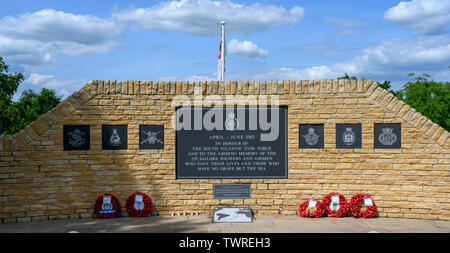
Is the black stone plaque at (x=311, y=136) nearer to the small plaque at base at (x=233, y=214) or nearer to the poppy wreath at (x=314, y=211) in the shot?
the poppy wreath at (x=314, y=211)

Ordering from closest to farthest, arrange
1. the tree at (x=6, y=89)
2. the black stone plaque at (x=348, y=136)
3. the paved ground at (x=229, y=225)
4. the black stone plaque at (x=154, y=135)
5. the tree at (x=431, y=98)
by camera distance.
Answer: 1. the paved ground at (x=229, y=225)
2. the black stone plaque at (x=348, y=136)
3. the black stone plaque at (x=154, y=135)
4. the tree at (x=6, y=89)
5. the tree at (x=431, y=98)

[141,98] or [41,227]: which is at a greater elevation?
[141,98]

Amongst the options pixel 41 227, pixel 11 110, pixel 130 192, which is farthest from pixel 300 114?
pixel 11 110

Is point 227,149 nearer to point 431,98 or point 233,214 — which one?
point 233,214

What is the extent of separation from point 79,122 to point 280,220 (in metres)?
5.03

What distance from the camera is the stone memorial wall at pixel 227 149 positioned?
→ 920 centimetres

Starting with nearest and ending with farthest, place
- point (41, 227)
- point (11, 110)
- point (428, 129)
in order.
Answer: point (41, 227)
point (428, 129)
point (11, 110)

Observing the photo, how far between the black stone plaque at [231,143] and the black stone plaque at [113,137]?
1.25 metres

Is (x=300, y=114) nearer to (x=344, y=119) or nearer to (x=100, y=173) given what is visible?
(x=344, y=119)

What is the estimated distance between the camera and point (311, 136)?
30.7 ft

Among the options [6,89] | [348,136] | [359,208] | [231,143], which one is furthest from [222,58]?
[6,89]

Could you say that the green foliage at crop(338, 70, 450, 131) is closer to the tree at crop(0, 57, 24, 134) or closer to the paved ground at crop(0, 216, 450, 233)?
the paved ground at crop(0, 216, 450, 233)

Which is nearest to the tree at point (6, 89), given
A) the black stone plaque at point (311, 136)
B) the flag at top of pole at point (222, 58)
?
the flag at top of pole at point (222, 58)

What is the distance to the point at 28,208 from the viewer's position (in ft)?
29.9
